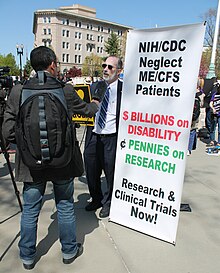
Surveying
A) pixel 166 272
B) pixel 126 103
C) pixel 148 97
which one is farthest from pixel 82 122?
pixel 166 272

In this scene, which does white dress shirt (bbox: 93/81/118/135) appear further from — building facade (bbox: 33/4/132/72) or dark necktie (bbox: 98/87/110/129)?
building facade (bbox: 33/4/132/72)

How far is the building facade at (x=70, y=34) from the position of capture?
8888cm

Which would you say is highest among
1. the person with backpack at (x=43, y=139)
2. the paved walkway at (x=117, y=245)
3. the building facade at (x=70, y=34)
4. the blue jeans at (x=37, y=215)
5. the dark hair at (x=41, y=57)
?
the building facade at (x=70, y=34)

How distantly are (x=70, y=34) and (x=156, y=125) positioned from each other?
9549 cm

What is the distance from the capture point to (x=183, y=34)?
2633 millimetres

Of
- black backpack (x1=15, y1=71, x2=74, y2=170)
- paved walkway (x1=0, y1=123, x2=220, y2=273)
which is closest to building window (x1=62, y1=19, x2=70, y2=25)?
paved walkway (x1=0, y1=123, x2=220, y2=273)

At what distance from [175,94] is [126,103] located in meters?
0.57

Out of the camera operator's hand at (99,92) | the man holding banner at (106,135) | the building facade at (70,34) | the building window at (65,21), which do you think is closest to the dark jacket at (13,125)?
the camera operator's hand at (99,92)

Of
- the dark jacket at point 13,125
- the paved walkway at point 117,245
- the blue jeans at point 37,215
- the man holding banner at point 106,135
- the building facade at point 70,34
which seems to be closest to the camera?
A: the dark jacket at point 13,125

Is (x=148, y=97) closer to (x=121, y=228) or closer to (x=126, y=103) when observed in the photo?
(x=126, y=103)

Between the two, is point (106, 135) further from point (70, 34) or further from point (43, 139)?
point (70, 34)

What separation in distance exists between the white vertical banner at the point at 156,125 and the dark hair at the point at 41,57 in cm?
99

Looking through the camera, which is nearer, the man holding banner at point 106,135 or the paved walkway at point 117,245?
the paved walkway at point 117,245

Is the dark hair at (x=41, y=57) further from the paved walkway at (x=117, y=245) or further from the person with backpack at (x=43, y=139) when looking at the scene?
the paved walkway at (x=117, y=245)
